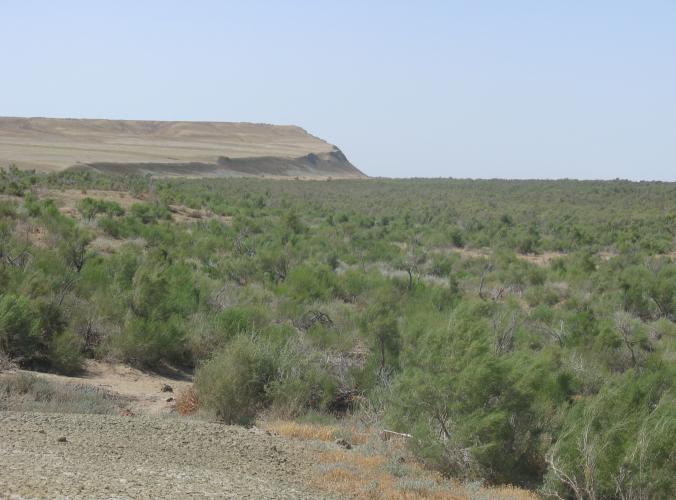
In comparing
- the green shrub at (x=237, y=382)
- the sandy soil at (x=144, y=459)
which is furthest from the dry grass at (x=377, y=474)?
the green shrub at (x=237, y=382)

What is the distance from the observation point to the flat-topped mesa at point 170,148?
304 feet

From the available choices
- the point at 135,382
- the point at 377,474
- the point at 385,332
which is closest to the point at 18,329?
the point at 135,382

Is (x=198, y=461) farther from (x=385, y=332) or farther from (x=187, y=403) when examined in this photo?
(x=385, y=332)

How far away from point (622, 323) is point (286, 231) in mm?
17173

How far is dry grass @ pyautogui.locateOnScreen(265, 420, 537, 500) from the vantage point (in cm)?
814

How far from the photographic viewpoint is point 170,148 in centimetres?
12875

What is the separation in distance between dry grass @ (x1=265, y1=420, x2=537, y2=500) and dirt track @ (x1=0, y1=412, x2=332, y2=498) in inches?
10.6

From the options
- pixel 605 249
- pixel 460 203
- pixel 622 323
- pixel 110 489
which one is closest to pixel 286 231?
pixel 605 249

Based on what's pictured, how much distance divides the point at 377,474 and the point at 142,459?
237cm

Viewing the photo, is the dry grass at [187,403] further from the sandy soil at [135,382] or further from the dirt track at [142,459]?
the dirt track at [142,459]

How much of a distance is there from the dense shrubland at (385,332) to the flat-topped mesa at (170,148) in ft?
167

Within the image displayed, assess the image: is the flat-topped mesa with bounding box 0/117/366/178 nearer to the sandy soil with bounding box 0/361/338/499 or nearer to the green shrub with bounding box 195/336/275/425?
the green shrub with bounding box 195/336/275/425

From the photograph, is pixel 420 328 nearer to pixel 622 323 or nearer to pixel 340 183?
pixel 622 323

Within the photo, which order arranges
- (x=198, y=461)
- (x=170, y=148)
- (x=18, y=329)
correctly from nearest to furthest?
(x=198, y=461) < (x=18, y=329) < (x=170, y=148)
